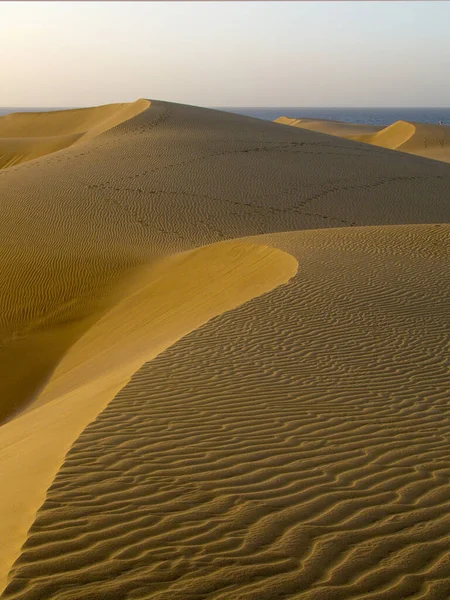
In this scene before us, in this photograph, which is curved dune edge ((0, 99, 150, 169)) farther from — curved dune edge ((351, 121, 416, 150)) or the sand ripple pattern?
the sand ripple pattern

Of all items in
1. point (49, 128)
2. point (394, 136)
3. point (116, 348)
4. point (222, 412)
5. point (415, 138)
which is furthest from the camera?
point (394, 136)

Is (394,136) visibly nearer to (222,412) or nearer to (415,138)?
(415,138)

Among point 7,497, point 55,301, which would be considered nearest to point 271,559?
point 7,497

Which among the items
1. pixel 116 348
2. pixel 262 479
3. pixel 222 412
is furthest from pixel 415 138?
pixel 262 479

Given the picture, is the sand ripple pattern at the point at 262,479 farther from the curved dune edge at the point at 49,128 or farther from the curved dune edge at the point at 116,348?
the curved dune edge at the point at 49,128

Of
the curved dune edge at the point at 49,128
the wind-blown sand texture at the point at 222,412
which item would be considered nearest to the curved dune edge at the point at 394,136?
the curved dune edge at the point at 49,128

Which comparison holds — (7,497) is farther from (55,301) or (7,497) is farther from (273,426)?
(55,301)

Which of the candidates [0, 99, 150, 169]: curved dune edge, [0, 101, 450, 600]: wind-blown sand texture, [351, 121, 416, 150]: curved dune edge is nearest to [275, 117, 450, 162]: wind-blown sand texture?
[351, 121, 416, 150]: curved dune edge
